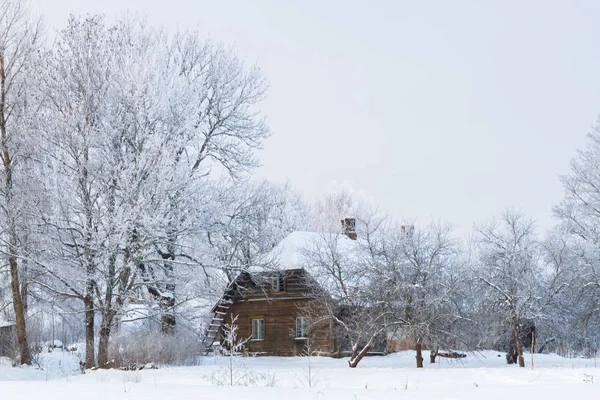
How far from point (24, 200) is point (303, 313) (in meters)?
15.5

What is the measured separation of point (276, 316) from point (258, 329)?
1389mm

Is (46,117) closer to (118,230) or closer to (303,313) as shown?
(118,230)

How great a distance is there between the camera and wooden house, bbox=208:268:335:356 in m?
35.5

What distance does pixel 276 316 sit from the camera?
37156mm

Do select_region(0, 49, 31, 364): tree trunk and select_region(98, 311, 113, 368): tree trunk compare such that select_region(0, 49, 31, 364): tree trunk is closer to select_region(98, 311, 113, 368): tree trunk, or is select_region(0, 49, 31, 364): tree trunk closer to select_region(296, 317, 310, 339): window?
select_region(98, 311, 113, 368): tree trunk

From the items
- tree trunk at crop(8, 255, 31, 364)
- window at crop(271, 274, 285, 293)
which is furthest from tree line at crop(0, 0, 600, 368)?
window at crop(271, 274, 285, 293)

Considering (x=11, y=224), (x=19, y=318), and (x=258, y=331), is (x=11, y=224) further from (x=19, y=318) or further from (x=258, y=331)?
(x=258, y=331)

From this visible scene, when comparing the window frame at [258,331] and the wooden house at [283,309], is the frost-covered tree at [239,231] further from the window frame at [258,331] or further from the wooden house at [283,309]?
the window frame at [258,331]

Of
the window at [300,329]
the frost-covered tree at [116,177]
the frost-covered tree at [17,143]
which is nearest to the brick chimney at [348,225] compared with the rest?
the window at [300,329]

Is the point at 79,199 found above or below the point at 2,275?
above

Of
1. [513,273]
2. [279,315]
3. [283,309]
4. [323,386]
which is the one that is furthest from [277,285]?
[323,386]

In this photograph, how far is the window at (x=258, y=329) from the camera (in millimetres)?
37719

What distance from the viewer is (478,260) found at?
3120cm

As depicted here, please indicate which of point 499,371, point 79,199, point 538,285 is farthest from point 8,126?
point 538,285
